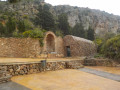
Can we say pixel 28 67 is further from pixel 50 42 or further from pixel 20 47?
pixel 50 42

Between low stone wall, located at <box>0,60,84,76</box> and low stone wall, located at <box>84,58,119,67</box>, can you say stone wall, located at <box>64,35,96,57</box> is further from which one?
low stone wall, located at <box>0,60,84,76</box>

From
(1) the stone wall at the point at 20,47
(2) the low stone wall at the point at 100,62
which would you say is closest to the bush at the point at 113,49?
(2) the low stone wall at the point at 100,62

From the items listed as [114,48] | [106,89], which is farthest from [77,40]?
[106,89]

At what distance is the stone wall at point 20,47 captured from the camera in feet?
33.6

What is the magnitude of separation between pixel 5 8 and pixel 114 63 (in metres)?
28.8

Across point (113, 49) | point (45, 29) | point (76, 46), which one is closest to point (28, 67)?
point (113, 49)

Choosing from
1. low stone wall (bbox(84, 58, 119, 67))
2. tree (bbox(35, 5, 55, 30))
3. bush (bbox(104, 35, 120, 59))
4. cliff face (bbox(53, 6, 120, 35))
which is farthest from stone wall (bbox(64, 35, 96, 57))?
cliff face (bbox(53, 6, 120, 35))

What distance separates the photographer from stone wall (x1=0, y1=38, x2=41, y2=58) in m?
10.2

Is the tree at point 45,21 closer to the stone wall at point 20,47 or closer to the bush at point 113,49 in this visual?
the stone wall at point 20,47

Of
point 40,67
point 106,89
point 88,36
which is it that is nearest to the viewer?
point 106,89

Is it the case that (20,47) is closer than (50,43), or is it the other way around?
(20,47)

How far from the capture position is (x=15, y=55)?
10.5m

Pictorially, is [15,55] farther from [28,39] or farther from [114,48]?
[114,48]

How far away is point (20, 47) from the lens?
1076cm
